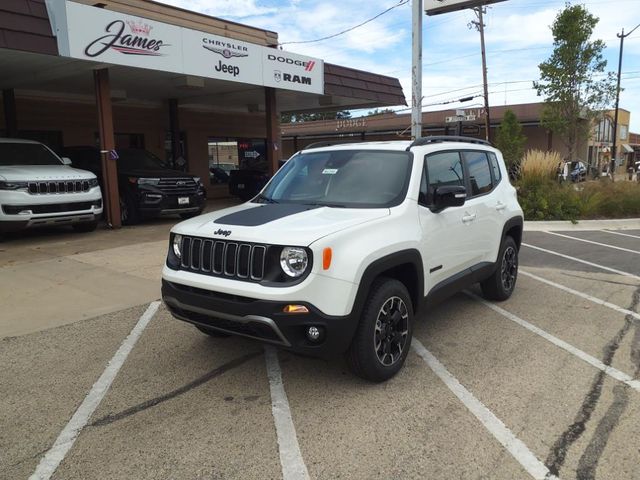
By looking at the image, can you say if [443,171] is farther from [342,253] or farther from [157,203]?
[157,203]

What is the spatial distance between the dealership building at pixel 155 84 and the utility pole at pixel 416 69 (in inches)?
112

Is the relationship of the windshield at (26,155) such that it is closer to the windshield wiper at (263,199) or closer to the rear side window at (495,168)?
the windshield wiper at (263,199)

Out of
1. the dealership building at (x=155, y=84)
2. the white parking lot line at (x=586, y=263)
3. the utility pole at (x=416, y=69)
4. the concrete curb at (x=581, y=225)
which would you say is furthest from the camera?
the utility pole at (x=416, y=69)

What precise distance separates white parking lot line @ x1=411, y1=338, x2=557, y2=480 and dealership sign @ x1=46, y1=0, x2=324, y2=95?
8686mm

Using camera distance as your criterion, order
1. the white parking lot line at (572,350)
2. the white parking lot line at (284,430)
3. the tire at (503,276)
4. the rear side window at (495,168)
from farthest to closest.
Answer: the rear side window at (495,168)
the tire at (503,276)
the white parking lot line at (572,350)
the white parking lot line at (284,430)

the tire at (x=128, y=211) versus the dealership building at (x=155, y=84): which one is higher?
the dealership building at (x=155, y=84)

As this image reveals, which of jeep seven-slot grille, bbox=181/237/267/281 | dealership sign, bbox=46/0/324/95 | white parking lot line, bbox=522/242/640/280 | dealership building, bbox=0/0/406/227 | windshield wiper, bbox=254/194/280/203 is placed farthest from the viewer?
dealership building, bbox=0/0/406/227

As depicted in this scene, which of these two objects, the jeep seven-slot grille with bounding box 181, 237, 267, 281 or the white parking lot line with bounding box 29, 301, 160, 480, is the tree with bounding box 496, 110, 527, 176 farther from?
the jeep seven-slot grille with bounding box 181, 237, 267, 281

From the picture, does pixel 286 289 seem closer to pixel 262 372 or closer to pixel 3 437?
pixel 262 372

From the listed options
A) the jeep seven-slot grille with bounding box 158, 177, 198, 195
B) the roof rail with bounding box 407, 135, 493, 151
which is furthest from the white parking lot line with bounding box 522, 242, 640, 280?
the jeep seven-slot grille with bounding box 158, 177, 198, 195

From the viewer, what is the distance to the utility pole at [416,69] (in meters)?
13.6

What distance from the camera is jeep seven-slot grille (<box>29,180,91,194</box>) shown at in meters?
9.38

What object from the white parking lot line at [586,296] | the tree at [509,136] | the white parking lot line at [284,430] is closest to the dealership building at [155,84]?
the white parking lot line at [284,430]

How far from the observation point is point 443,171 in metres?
5.01
